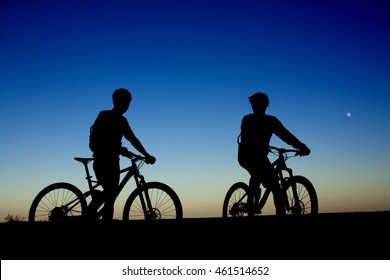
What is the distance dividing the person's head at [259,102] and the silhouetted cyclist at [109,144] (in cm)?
229

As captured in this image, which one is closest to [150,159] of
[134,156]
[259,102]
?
[134,156]

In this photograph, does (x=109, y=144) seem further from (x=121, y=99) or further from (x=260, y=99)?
(x=260, y=99)

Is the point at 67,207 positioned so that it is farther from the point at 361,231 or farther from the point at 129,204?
the point at 361,231

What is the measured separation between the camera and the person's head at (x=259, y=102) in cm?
774

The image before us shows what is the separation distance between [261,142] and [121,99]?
2.75 metres

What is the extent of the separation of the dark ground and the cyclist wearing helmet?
8.60 ft

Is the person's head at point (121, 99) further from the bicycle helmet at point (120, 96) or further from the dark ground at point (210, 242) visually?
the dark ground at point (210, 242)

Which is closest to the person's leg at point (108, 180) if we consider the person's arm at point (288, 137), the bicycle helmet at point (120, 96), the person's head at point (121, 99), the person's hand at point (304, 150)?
the person's head at point (121, 99)

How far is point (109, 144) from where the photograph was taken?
709cm

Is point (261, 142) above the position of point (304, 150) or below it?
above

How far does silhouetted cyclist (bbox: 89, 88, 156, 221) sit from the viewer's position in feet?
23.1

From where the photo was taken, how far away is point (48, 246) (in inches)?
189
